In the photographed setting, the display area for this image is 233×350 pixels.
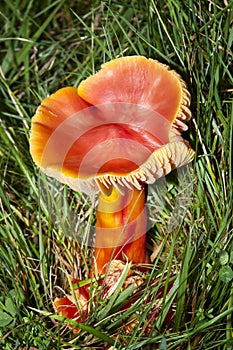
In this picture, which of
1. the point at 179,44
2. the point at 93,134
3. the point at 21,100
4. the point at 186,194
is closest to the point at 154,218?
the point at 186,194

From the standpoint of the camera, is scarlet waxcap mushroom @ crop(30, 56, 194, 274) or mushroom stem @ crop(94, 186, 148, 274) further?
mushroom stem @ crop(94, 186, 148, 274)

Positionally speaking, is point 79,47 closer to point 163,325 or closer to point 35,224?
point 35,224

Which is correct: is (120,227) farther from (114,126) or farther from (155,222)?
(114,126)

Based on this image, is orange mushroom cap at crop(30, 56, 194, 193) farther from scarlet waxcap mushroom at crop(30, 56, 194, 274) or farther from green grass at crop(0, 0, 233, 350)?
green grass at crop(0, 0, 233, 350)

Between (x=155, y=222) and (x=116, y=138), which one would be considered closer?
(x=116, y=138)

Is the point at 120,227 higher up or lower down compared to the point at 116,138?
lower down

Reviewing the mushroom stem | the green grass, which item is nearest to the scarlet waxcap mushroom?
the mushroom stem

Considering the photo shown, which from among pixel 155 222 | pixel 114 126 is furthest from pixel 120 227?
pixel 114 126
